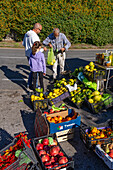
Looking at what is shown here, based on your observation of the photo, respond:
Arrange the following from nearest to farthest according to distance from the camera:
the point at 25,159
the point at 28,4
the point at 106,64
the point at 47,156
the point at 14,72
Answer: the point at 25,159 → the point at 47,156 → the point at 106,64 → the point at 14,72 → the point at 28,4

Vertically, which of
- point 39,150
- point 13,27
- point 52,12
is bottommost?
point 39,150

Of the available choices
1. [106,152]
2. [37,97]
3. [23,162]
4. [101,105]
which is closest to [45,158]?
[23,162]

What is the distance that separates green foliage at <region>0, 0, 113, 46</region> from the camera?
1928 cm

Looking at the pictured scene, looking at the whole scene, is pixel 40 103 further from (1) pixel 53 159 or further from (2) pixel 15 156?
(2) pixel 15 156

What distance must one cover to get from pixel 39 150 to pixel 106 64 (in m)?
4.13

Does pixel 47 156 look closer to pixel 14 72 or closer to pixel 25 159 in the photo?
pixel 25 159

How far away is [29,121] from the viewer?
519 cm

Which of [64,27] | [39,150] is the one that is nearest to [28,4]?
[64,27]

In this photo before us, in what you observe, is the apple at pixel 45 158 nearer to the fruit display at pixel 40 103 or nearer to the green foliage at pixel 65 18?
the fruit display at pixel 40 103

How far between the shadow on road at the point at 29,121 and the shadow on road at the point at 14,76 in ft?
6.53

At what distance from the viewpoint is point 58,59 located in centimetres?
786

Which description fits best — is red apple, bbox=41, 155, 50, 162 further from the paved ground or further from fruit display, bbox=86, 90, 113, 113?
fruit display, bbox=86, 90, 113, 113

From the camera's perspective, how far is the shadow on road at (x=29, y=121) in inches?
184

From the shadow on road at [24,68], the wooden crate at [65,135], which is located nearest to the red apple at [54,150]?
the wooden crate at [65,135]
